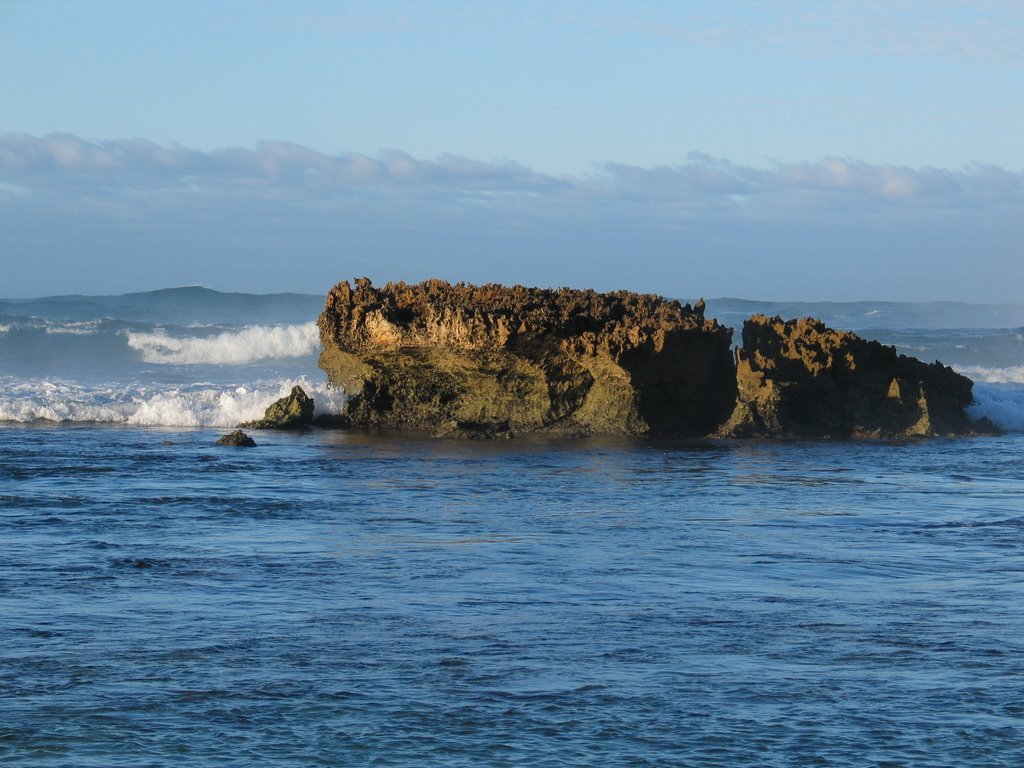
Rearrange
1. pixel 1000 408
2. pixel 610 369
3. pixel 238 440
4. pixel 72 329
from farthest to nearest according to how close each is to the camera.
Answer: pixel 72 329 < pixel 1000 408 < pixel 610 369 < pixel 238 440

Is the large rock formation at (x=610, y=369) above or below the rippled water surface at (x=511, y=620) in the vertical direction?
above

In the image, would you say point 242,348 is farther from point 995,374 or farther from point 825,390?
point 825,390

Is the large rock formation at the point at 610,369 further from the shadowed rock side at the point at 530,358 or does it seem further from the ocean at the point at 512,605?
the ocean at the point at 512,605

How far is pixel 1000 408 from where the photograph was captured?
745 inches

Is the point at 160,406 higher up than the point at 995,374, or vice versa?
the point at 995,374

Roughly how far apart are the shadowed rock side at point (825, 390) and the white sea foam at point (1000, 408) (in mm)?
1254

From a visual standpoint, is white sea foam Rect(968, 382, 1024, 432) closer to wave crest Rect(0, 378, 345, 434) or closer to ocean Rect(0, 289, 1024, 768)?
ocean Rect(0, 289, 1024, 768)

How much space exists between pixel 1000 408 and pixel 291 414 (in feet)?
30.7

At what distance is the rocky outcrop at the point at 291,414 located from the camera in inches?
719

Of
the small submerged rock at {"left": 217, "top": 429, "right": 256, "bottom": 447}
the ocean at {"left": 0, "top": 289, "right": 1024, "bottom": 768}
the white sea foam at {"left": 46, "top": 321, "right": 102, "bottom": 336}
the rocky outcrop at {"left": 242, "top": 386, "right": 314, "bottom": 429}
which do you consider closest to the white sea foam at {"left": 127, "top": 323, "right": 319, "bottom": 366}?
the white sea foam at {"left": 46, "top": 321, "right": 102, "bottom": 336}

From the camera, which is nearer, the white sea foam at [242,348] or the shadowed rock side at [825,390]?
the shadowed rock side at [825,390]

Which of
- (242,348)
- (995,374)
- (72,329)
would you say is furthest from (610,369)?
(72,329)

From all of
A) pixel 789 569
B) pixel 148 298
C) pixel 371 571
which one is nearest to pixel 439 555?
pixel 371 571

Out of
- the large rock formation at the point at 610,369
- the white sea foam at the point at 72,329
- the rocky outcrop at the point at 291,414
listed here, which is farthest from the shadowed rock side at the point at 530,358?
the white sea foam at the point at 72,329
